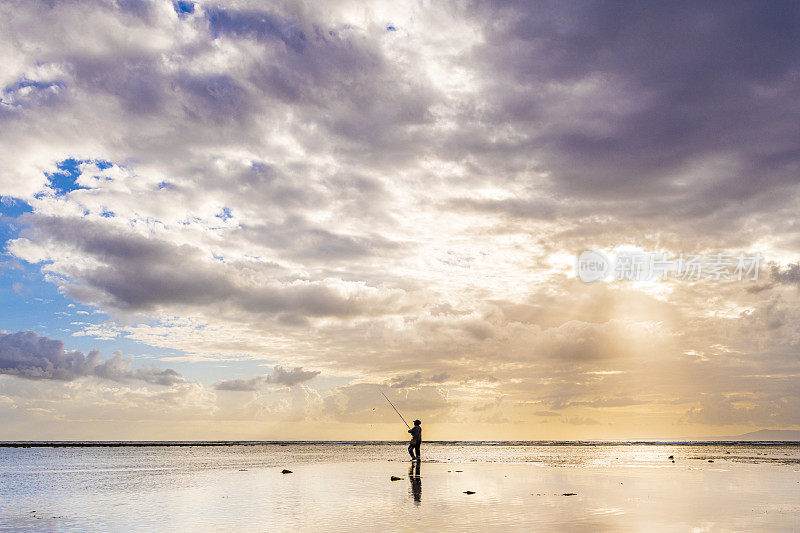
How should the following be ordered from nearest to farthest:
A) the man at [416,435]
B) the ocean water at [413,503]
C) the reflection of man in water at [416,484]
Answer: the ocean water at [413,503] < the reflection of man in water at [416,484] < the man at [416,435]

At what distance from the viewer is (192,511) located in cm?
2381

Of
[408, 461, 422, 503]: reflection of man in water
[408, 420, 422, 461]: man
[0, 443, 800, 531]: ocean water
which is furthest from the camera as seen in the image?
[408, 420, 422, 461]: man

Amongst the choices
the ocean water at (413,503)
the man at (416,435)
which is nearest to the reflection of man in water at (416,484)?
the ocean water at (413,503)

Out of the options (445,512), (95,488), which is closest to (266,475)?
(95,488)

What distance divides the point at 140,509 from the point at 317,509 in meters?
7.32

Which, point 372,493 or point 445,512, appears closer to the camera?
point 445,512

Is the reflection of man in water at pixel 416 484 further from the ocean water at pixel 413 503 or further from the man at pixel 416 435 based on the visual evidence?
the man at pixel 416 435

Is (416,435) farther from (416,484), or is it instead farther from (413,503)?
(413,503)

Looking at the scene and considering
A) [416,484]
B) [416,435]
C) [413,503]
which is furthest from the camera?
[416,435]

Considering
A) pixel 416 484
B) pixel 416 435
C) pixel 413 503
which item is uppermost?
pixel 416 435

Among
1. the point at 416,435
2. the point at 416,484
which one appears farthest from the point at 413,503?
the point at 416,435

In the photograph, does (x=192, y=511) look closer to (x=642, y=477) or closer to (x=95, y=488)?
(x=95, y=488)

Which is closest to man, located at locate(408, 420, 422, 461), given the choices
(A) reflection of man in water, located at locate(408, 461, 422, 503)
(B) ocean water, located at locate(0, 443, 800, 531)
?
(A) reflection of man in water, located at locate(408, 461, 422, 503)

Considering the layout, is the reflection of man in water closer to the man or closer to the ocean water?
the ocean water
